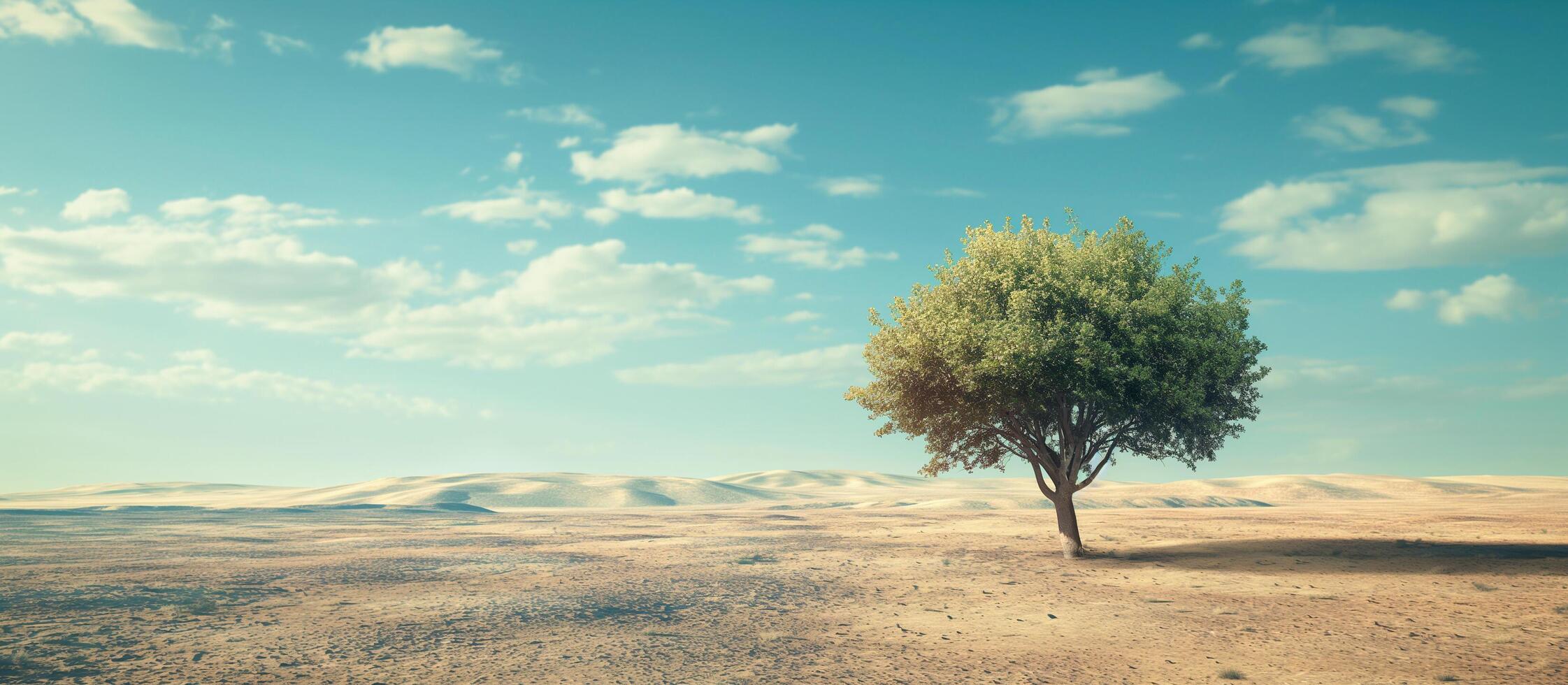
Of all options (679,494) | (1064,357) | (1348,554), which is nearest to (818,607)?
(1064,357)

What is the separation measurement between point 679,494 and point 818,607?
122152 mm

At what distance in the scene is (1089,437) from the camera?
29.8 meters

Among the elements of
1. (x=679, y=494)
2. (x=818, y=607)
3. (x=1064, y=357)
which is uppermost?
(x=1064, y=357)

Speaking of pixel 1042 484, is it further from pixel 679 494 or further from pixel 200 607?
pixel 679 494

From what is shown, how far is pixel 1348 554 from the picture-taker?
2683 centimetres

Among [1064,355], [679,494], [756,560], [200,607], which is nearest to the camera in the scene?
[200,607]

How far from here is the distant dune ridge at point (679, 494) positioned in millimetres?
90562

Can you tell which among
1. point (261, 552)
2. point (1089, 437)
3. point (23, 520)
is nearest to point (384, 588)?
point (261, 552)

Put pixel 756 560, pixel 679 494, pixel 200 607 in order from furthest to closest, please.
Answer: pixel 679 494
pixel 756 560
pixel 200 607

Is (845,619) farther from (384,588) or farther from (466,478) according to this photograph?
(466,478)

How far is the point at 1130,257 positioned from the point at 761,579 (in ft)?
52.8

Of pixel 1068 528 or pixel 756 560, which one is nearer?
pixel 1068 528

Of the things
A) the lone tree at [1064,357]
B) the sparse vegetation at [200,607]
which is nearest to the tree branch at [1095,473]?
the lone tree at [1064,357]

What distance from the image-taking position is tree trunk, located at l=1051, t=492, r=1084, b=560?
2852 centimetres
